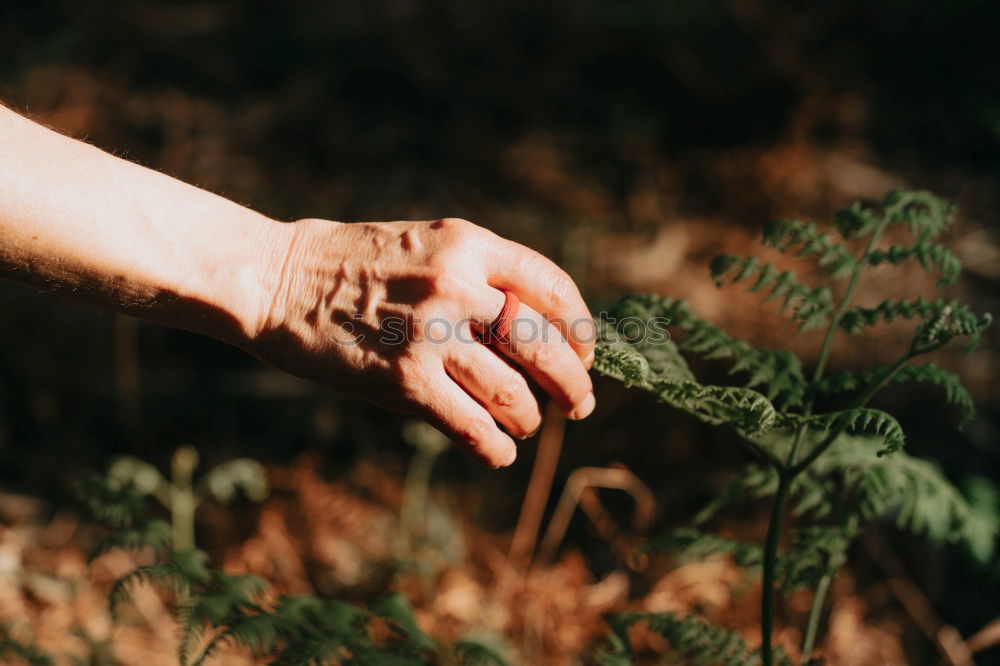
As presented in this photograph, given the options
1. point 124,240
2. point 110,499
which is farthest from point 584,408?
point 110,499

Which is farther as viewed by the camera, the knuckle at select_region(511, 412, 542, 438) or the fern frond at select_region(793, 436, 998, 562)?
the fern frond at select_region(793, 436, 998, 562)

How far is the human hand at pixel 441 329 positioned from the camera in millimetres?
1598

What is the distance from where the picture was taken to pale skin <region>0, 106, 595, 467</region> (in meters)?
1.59

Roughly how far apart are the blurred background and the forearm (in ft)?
4.98

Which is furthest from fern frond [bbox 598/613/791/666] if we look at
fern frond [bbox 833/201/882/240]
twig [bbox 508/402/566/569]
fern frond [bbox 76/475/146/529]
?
twig [bbox 508/402/566/569]

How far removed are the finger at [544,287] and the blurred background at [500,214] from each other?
1.77 metres

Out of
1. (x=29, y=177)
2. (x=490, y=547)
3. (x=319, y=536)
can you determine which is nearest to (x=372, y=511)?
(x=319, y=536)

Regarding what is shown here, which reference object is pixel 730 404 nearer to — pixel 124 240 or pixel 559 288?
pixel 559 288

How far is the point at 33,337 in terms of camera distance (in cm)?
449

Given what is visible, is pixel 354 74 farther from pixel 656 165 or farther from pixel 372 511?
pixel 372 511

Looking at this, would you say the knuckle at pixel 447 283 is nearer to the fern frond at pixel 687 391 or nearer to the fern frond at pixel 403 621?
the fern frond at pixel 687 391

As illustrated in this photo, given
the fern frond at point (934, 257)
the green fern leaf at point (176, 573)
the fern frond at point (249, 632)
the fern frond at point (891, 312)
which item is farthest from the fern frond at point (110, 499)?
the fern frond at point (934, 257)

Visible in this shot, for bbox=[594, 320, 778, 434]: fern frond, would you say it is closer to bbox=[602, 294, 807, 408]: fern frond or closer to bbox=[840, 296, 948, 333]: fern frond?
bbox=[602, 294, 807, 408]: fern frond

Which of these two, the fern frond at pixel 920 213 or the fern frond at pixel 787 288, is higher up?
the fern frond at pixel 920 213
